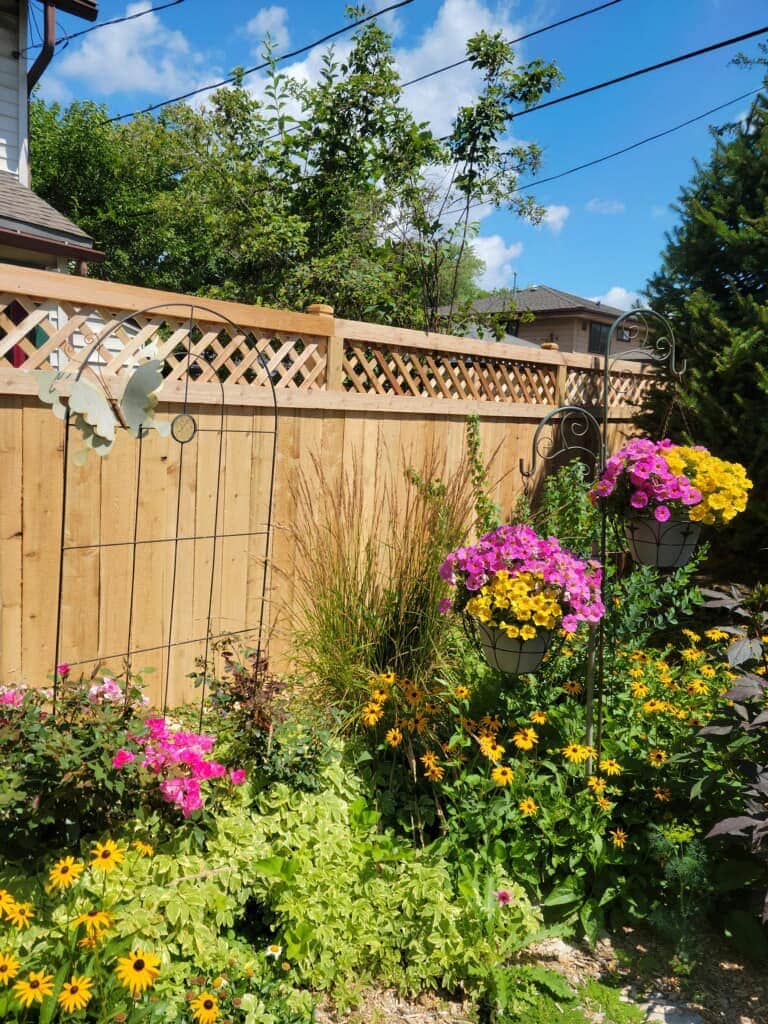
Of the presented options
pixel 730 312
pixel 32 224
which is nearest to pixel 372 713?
pixel 730 312

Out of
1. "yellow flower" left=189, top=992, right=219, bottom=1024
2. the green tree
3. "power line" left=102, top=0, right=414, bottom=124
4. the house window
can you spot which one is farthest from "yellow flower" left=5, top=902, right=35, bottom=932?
the house window

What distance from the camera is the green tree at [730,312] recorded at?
4.32 m

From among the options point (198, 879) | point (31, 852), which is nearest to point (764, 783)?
point (198, 879)

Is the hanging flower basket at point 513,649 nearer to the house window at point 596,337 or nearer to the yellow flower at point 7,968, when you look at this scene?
the yellow flower at point 7,968

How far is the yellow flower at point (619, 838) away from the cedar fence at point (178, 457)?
1.69 meters

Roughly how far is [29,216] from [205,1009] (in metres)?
6.61

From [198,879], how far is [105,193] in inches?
644

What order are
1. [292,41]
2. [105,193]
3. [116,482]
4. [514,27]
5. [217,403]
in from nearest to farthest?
[116,482], [217,403], [514,27], [292,41], [105,193]

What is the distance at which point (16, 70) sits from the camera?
715 centimetres

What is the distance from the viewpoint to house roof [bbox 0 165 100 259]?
6148 millimetres

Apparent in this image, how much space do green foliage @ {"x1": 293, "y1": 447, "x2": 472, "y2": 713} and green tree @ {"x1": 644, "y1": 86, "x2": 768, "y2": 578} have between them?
1.86m

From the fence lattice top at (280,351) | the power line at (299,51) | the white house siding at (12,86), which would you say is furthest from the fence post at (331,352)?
the white house siding at (12,86)

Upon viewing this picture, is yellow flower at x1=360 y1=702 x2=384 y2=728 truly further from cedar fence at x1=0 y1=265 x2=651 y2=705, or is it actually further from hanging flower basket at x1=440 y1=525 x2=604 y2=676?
cedar fence at x1=0 y1=265 x2=651 y2=705

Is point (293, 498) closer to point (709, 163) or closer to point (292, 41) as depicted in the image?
point (709, 163)
